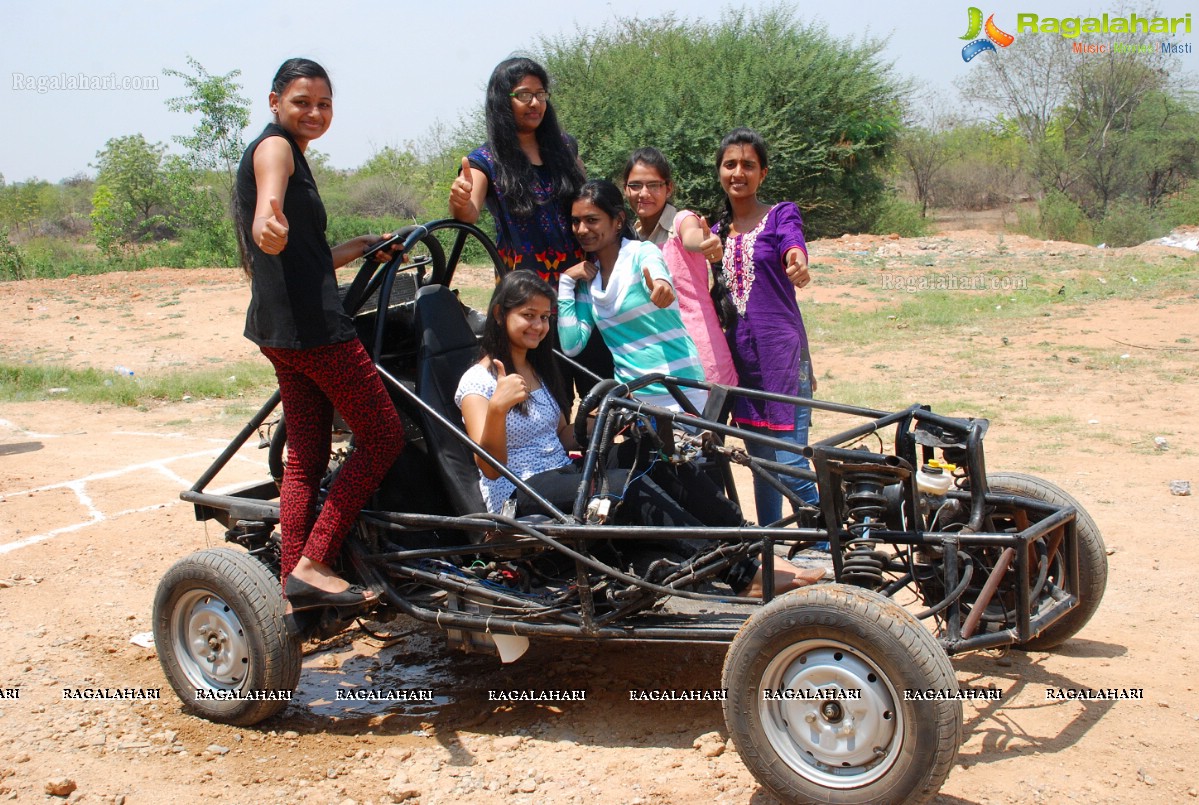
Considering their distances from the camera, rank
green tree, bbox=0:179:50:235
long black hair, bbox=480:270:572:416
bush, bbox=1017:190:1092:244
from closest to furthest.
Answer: long black hair, bbox=480:270:572:416 < bush, bbox=1017:190:1092:244 < green tree, bbox=0:179:50:235

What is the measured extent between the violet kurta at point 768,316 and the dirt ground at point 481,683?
1026 mm

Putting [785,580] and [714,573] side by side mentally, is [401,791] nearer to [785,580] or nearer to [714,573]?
[714,573]

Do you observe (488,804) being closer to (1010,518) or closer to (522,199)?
(1010,518)

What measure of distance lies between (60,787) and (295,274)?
69.5 inches

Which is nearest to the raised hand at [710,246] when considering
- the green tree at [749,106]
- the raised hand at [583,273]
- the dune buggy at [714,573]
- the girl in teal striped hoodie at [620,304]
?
the girl in teal striped hoodie at [620,304]

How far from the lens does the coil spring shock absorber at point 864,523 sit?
9.82 ft

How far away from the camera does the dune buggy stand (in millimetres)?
2773

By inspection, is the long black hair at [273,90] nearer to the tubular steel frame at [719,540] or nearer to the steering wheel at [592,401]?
the tubular steel frame at [719,540]

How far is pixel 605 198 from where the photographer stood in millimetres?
4133

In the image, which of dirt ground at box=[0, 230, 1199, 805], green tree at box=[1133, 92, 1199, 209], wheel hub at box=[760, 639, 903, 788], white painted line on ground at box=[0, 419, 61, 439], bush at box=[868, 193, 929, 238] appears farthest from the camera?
green tree at box=[1133, 92, 1199, 209]

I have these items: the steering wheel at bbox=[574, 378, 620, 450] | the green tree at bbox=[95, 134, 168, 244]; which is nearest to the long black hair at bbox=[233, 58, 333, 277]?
the steering wheel at bbox=[574, 378, 620, 450]

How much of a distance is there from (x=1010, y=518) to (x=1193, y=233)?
72.8 feet

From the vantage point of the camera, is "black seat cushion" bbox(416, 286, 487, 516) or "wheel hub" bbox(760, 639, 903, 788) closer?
"wheel hub" bbox(760, 639, 903, 788)

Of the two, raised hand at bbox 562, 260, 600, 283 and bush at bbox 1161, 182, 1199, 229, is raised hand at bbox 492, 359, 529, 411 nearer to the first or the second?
raised hand at bbox 562, 260, 600, 283
